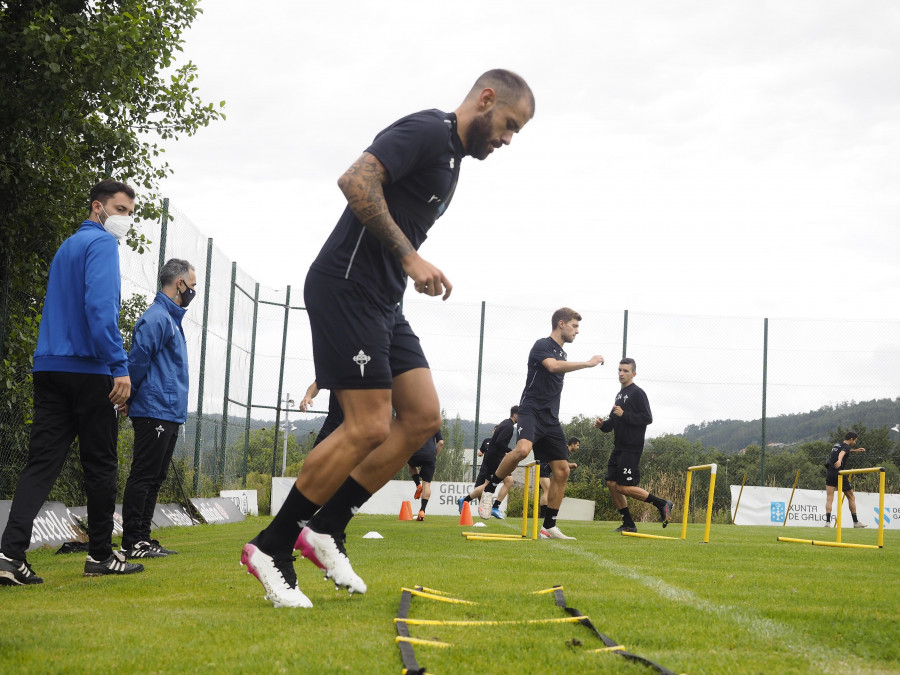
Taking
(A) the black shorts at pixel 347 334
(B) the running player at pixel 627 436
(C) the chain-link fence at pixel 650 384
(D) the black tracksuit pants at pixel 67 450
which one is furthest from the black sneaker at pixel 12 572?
(C) the chain-link fence at pixel 650 384

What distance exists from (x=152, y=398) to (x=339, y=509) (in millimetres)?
2925

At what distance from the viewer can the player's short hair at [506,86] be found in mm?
3434

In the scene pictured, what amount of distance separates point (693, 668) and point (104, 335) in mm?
3376

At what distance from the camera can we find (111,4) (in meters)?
8.52

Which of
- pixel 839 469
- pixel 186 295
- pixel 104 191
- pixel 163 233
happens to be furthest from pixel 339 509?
pixel 839 469

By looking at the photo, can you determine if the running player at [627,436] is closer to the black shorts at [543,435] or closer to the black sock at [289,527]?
the black shorts at [543,435]

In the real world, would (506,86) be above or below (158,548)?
above

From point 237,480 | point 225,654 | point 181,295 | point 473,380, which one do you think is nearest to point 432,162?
point 225,654

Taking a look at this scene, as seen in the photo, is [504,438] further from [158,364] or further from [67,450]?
[67,450]

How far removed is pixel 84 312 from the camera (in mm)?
4539

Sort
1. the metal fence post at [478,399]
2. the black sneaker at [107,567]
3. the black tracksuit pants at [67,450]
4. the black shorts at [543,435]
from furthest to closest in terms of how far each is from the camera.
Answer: the metal fence post at [478,399]
the black shorts at [543,435]
the black sneaker at [107,567]
the black tracksuit pants at [67,450]

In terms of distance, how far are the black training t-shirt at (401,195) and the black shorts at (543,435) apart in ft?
19.0

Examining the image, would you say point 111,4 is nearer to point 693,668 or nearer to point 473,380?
point 693,668

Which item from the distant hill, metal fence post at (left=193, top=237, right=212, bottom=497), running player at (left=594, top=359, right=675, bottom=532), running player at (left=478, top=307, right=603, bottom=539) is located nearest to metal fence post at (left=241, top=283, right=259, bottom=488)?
metal fence post at (left=193, top=237, right=212, bottom=497)
